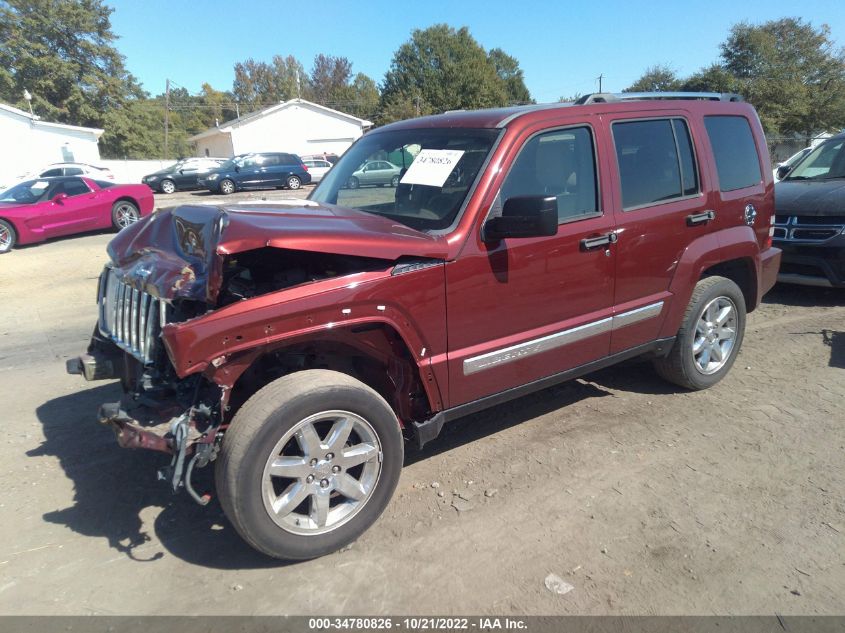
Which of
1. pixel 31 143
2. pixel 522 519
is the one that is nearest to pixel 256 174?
pixel 31 143

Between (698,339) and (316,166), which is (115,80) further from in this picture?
(698,339)

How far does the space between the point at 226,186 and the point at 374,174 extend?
2586 centimetres

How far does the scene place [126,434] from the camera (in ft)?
9.18

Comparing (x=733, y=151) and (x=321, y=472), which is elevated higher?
(x=733, y=151)

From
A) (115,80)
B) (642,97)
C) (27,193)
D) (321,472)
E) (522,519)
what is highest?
(115,80)

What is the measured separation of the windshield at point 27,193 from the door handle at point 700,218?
45.4ft

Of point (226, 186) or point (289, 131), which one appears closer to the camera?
point (226, 186)

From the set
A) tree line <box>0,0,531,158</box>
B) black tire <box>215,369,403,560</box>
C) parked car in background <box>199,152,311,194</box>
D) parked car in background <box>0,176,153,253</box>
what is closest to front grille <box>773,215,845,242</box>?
→ black tire <box>215,369,403,560</box>

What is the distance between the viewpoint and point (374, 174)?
13.9ft

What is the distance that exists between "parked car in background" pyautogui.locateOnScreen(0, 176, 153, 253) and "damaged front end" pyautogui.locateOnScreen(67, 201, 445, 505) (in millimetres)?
10664

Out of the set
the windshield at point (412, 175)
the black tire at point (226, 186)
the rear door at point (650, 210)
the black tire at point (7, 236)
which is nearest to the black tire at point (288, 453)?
the windshield at point (412, 175)

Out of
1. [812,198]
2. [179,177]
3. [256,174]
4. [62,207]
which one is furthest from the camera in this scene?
[179,177]

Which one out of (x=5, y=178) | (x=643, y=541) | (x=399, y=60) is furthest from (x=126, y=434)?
(x=399, y=60)

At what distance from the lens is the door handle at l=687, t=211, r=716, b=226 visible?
4262 mm
